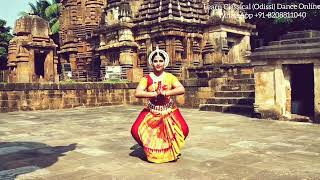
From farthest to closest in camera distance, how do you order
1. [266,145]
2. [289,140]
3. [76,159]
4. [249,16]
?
[249,16] → [289,140] → [266,145] → [76,159]

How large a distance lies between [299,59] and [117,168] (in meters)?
5.82

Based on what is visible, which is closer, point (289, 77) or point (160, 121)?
point (160, 121)

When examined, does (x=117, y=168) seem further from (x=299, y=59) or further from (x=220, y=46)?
(x=220, y=46)

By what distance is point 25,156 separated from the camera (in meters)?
4.91

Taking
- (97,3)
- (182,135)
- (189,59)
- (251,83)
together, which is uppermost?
(97,3)

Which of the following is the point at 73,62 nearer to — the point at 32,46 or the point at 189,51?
the point at 32,46

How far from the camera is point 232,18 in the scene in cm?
1989

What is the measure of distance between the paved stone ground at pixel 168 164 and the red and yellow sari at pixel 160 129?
0.17 m

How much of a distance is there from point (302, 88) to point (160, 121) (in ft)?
20.0

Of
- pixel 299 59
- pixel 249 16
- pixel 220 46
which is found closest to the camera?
pixel 299 59

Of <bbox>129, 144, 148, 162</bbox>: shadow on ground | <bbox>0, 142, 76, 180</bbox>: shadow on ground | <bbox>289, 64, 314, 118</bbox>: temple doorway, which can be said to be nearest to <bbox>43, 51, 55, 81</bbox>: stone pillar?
→ <bbox>289, 64, 314, 118</bbox>: temple doorway

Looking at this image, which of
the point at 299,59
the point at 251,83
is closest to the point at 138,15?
the point at 251,83

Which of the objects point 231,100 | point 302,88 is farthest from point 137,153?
point 231,100

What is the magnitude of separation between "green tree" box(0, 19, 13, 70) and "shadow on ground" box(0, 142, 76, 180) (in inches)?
1283
